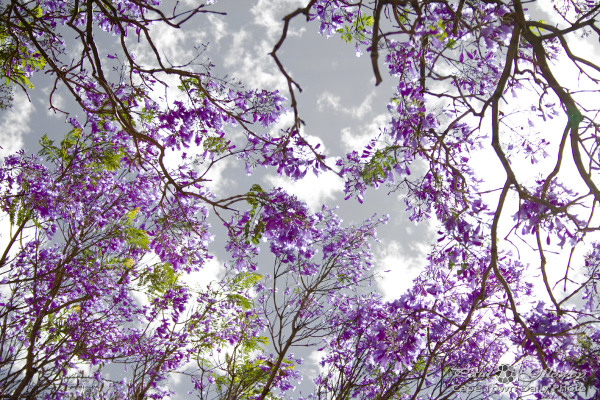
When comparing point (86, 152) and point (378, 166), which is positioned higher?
point (86, 152)

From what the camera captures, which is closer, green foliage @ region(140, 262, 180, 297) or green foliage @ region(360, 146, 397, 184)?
green foliage @ region(360, 146, 397, 184)

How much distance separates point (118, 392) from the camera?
834cm

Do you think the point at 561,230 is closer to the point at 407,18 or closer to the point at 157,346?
the point at 407,18

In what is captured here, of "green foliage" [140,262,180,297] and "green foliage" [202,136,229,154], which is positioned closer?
"green foliage" [202,136,229,154]

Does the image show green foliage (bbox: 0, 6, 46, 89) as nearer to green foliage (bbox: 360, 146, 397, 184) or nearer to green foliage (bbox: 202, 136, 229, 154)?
green foliage (bbox: 202, 136, 229, 154)

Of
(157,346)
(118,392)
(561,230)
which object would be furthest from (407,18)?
(118,392)

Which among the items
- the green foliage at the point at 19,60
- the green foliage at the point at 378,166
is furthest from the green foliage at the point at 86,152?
the green foliage at the point at 378,166

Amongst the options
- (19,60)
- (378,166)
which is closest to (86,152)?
(19,60)

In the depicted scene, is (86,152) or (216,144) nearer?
(216,144)

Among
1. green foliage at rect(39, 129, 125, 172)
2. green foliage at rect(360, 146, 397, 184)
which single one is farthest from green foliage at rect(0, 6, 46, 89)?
green foliage at rect(360, 146, 397, 184)

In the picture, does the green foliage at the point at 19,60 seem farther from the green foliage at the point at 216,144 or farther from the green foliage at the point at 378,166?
the green foliage at the point at 378,166

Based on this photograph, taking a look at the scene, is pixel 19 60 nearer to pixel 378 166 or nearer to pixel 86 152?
pixel 86 152

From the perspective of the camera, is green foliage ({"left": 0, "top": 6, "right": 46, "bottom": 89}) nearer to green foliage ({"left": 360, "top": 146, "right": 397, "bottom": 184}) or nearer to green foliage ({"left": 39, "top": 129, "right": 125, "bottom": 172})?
green foliage ({"left": 39, "top": 129, "right": 125, "bottom": 172})

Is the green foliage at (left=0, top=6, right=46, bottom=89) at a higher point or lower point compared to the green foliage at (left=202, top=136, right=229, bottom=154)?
higher
